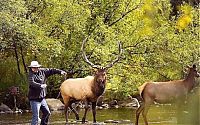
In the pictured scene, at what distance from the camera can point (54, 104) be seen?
1076 inches

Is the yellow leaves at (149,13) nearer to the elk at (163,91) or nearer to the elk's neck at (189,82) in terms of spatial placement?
the elk's neck at (189,82)

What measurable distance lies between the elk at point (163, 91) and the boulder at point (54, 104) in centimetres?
1145

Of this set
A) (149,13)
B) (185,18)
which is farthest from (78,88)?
(149,13)

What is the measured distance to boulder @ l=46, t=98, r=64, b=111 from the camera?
26894 millimetres

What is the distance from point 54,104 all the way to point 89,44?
11.9ft

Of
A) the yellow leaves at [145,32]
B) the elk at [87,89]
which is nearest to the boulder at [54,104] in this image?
the yellow leaves at [145,32]

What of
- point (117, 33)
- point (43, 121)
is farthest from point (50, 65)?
point (43, 121)

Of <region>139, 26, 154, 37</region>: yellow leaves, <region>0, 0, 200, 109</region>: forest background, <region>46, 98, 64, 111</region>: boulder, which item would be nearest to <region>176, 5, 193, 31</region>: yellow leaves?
<region>139, 26, 154, 37</region>: yellow leaves

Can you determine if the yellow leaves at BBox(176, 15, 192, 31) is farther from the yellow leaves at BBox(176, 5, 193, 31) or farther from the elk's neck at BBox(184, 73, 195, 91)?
the elk's neck at BBox(184, 73, 195, 91)

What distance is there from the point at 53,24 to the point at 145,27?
6512 mm

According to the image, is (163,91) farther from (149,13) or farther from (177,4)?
(177,4)

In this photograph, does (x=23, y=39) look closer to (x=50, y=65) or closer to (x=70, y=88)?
(x=50, y=65)

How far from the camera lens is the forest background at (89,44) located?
26.9 meters

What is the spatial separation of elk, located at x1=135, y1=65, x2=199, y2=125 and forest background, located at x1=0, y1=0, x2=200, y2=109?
406 inches
